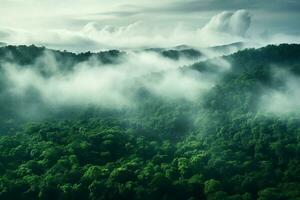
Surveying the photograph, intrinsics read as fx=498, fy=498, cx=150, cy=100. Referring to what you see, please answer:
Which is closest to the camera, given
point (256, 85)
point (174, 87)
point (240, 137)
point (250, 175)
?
point (250, 175)

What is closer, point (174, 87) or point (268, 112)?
point (268, 112)

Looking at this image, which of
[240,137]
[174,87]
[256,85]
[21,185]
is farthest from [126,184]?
[174,87]

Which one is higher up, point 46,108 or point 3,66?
point 3,66

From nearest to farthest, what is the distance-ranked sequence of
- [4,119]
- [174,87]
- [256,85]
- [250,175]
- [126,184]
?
[126,184], [250,175], [4,119], [256,85], [174,87]

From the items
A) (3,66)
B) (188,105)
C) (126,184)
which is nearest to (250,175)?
(126,184)

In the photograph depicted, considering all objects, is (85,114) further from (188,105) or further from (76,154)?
(76,154)

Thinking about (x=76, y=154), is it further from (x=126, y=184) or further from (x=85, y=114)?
(x=85, y=114)
